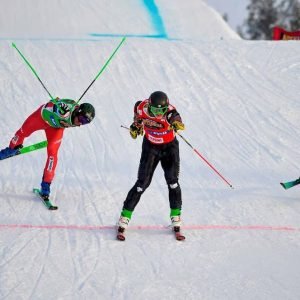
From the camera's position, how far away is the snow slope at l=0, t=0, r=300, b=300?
435 centimetres

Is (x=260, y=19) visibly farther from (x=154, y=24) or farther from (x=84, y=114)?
(x=84, y=114)

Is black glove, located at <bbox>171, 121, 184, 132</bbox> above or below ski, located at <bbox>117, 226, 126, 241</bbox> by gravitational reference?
above

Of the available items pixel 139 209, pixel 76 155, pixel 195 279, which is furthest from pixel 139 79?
pixel 195 279

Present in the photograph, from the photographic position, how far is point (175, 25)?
16.1m

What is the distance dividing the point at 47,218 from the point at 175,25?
1185 cm

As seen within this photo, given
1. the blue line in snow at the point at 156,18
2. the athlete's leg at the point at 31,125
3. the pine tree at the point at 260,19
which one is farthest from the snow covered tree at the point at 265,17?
the athlete's leg at the point at 31,125

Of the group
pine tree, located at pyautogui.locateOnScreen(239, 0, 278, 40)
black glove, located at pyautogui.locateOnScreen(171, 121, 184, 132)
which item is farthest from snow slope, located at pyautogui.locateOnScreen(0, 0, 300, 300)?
pine tree, located at pyautogui.locateOnScreen(239, 0, 278, 40)

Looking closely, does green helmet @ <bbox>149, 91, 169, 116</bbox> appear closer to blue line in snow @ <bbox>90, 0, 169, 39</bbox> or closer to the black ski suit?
the black ski suit

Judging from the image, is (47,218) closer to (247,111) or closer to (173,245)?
(173,245)

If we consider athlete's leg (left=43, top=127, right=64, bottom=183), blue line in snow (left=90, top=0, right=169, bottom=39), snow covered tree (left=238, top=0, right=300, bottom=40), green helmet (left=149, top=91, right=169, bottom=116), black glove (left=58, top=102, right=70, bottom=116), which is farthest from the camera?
snow covered tree (left=238, top=0, right=300, bottom=40)

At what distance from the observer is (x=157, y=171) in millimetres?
7656

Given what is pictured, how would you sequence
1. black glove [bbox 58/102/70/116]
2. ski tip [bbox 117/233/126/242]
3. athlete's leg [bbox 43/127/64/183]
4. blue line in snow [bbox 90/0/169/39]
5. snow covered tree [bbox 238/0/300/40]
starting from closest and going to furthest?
ski tip [bbox 117/233/126/242], black glove [bbox 58/102/70/116], athlete's leg [bbox 43/127/64/183], blue line in snow [bbox 90/0/169/39], snow covered tree [bbox 238/0/300/40]

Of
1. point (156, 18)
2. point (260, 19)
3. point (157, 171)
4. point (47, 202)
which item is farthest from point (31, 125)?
point (260, 19)

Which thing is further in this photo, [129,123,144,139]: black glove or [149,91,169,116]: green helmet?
[129,123,144,139]: black glove
